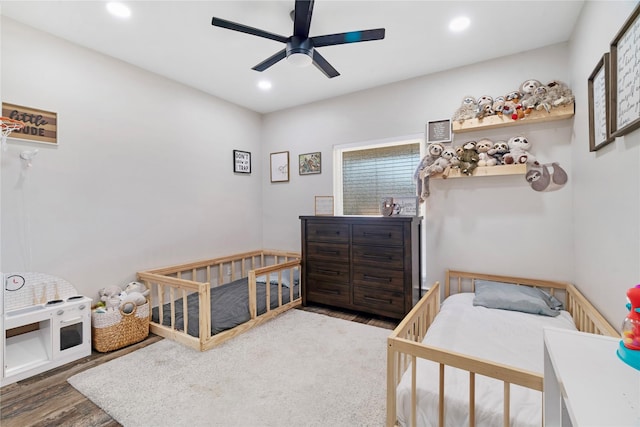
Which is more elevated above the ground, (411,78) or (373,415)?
(411,78)

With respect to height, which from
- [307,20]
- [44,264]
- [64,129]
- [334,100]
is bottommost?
[44,264]

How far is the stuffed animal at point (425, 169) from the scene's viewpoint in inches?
A: 118

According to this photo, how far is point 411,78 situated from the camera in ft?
10.6

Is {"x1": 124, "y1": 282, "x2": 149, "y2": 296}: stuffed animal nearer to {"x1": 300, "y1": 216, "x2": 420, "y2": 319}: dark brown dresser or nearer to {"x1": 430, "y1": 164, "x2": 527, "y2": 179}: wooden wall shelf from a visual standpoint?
{"x1": 300, "y1": 216, "x2": 420, "y2": 319}: dark brown dresser

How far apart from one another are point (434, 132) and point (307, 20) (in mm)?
1854

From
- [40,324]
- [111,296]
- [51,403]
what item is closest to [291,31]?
[111,296]

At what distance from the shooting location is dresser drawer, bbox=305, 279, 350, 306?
3246mm

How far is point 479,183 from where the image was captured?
114 inches

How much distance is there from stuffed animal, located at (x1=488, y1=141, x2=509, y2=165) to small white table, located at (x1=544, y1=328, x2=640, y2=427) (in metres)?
2.18

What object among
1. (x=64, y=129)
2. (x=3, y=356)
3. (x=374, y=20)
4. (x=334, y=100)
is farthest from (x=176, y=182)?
(x=374, y=20)

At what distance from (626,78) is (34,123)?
377 centimetres

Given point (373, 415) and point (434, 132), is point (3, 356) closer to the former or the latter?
point (373, 415)

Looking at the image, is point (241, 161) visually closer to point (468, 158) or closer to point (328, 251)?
point (328, 251)

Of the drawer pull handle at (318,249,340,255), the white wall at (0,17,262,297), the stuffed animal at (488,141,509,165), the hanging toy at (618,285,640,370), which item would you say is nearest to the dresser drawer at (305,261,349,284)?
the drawer pull handle at (318,249,340,255)
